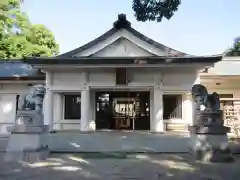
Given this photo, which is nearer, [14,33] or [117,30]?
[117,30]

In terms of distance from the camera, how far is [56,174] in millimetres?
6246

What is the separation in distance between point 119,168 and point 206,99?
3452 mm

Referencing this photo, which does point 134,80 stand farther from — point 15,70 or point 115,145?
point 15,70

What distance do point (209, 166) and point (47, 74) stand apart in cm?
975

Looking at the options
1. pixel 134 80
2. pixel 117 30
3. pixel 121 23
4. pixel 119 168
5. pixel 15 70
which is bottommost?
pixel 119 168

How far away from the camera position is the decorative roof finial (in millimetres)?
14672

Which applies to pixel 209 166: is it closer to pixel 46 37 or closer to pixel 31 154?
pixel 31 154

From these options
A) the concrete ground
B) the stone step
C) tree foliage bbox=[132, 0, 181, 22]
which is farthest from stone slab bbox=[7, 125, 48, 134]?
the stone step

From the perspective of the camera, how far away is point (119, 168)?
6801mm

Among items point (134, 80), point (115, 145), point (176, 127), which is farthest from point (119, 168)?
point (176, 127)

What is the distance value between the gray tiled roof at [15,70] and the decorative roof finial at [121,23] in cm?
532

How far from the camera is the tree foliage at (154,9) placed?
697cm

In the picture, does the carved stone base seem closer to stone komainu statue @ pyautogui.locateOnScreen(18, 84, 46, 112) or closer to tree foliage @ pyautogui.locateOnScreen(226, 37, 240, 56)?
stone komainu statue @ pyautogui.locateOnScreen(18, 84, 46, 112)

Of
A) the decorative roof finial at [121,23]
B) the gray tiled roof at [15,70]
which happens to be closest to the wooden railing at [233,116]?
the decorative roof finial at [121,23]
